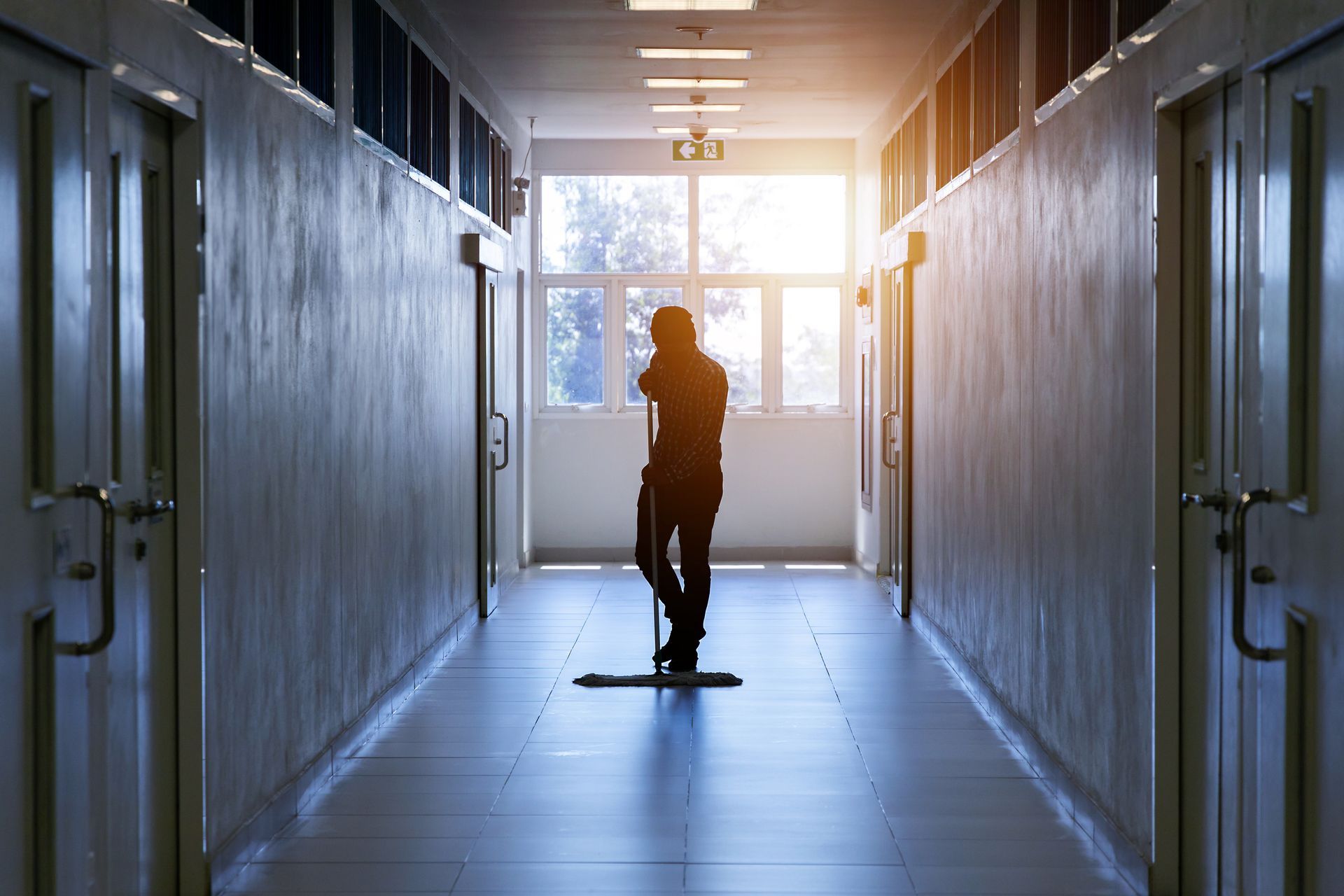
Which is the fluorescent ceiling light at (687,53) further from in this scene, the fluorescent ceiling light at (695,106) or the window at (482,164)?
the fluorescent ceiling light at (695,106)

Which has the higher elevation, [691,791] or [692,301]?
[692,301]

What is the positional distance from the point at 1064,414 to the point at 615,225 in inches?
279

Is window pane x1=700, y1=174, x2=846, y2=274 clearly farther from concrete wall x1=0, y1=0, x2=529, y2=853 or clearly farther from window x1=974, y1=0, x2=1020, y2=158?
window x1=974, y1=0, x2=1020, y2=158

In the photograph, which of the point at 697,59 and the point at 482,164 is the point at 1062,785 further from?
the point at 482,164

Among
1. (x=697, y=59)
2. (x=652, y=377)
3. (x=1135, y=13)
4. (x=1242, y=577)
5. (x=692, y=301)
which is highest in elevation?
(x=697, y=59)

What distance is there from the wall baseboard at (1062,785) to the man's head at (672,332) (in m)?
1.90

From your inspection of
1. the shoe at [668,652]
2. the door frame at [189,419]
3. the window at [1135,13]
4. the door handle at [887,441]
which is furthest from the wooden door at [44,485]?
the door handle at [887,441]

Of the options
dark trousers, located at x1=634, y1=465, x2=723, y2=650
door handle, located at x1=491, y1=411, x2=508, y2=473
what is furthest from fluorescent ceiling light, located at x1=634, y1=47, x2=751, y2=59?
dark trousers, located at x1=634, y1=465, x2=723, y2=650

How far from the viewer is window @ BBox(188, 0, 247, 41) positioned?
359cm

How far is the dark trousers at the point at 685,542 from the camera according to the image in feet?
21.3

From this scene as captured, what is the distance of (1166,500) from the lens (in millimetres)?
3557

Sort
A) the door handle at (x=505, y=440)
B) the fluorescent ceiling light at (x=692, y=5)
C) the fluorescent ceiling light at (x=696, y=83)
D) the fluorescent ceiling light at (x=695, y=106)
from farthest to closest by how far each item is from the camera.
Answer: the fluorescent ceiling light at (x=695, y=106)
the door handle at (x=505, y=440)
the fluorescent ceiling light at (x=696, y=83)
the fluorescent ceiling light at (x=692, y=5)

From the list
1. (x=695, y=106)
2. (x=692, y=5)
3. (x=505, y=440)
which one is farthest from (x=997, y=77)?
(x=505, y=440)

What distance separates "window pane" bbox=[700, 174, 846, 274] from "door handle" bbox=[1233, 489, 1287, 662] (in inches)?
333
